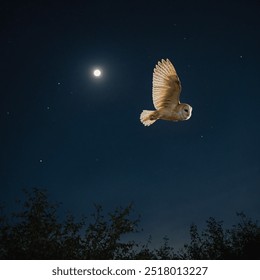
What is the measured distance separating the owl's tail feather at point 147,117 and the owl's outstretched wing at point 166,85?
212mm

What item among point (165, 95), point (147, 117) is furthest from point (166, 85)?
point (147, 117)

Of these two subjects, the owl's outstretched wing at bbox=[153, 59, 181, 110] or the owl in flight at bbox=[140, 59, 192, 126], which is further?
the owl's outstretched wing at bbox=[153, 59, 181, 110]

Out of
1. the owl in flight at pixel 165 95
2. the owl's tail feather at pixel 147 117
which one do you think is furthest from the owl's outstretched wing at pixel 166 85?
the owl's tail feather at pixel 147 117

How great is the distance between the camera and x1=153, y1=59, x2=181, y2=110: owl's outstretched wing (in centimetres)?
686

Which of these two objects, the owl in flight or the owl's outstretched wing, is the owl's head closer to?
the owl in flight

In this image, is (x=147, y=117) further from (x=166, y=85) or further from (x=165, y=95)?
(x=166, y=85)

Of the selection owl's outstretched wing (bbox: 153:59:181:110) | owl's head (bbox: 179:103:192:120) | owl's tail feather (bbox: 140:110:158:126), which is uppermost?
owl's outstretched wing (bbox: 153:59:181:110)

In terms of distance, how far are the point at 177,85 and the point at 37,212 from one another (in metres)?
11.7

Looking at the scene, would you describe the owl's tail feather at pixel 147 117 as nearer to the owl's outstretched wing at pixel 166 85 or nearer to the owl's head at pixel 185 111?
the owl's outstretched wing at pixel 166 85

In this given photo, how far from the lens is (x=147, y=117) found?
695 centimetres

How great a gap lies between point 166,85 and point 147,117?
0.78 metres

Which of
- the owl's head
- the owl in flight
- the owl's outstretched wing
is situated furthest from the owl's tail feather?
the owl's head
